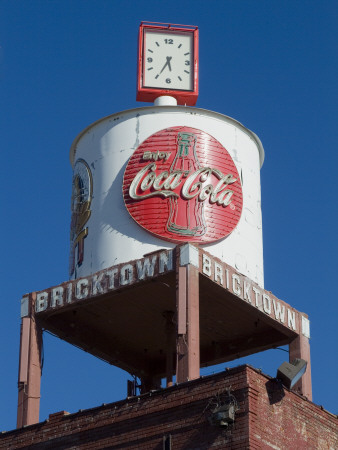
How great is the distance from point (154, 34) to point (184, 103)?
3.29 metres

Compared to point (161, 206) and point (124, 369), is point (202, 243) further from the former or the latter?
point (124, 369)

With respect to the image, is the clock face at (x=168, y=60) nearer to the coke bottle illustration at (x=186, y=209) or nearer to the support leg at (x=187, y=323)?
the coke bottle illustration at (x=186, y=209)

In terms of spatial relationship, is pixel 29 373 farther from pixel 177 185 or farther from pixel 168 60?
pixel 168 60

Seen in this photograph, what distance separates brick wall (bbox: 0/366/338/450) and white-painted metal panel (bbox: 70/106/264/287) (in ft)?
23.3

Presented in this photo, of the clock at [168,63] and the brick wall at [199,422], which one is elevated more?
the clock at [168,63]

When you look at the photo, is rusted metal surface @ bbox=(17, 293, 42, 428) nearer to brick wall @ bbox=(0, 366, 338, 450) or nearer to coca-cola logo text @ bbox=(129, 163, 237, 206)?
brick wall @ bbox=(0, 366, 338, 450)

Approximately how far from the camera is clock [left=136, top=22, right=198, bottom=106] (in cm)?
6575

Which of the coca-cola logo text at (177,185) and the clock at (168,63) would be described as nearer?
the coca-cola logo text at (177,185)

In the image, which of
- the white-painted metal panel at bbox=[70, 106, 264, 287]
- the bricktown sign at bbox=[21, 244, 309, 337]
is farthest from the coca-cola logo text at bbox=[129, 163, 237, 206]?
the bricktown sign at bbox=[21, 244, 309, 337]

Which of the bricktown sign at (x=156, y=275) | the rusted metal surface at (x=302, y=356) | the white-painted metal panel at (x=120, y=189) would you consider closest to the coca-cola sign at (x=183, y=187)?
the white-painted metal panel at (x=120, y=189)

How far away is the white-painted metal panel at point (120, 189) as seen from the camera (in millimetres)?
61906

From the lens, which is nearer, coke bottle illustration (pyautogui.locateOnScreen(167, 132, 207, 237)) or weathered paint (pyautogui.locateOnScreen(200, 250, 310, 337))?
weathered paint (pyautogui.locateOnScreen(200, 250, 310, 337))

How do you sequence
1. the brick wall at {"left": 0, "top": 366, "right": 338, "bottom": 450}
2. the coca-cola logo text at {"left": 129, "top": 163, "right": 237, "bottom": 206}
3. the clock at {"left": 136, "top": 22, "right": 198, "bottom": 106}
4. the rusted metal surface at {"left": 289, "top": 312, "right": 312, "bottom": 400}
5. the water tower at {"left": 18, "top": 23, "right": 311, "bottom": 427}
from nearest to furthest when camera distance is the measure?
1. the brick wall at {"left": 0, "top": 366, "right": 338, "bottom": 450}
2. the water tower at {"left": 18, "top": 23, "right": 311, "bottom": 427}
3. the coca-cola logo text at {"left": 129, "top": 163, "right": 237, "bottom": 206}
4. the rusted metal surface at {"left": 289, "top": 312, "right": 312, "bottom": 400}
5. the clock at {"left": 136, "top": 22, "right": 198, "bottom": 106}

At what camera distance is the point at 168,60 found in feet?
218
